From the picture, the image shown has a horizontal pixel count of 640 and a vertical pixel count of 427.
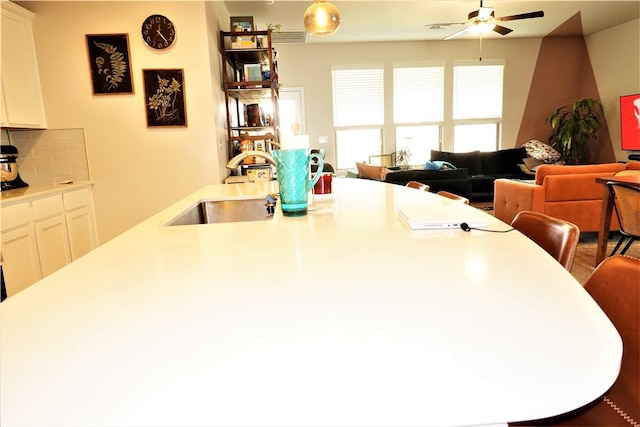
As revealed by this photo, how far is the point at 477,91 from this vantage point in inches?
291

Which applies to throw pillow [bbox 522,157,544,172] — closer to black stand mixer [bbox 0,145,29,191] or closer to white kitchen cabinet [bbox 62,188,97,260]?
white kitchen cabinet [bbox 62,188,97,260]

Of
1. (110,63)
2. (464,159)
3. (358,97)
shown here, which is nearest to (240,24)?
(110,63)

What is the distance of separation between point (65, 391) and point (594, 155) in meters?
8.78

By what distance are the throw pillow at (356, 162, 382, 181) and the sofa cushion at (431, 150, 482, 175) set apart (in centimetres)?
247

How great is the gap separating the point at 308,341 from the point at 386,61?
24.1 feet

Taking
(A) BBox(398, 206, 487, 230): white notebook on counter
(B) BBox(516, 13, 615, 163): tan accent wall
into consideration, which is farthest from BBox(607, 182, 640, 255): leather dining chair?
(B) BBox(516, 13, 615, 163): tan accent wall

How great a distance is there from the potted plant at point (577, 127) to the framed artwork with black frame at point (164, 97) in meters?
6.41

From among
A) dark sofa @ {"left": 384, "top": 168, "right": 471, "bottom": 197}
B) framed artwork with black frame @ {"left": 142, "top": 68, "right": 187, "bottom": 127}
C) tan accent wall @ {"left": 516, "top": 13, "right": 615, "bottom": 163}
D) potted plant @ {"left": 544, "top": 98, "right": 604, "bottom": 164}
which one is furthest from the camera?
tan accent wall @ {"left": 516, "top": 13, "right": 615, "bottom": 163}

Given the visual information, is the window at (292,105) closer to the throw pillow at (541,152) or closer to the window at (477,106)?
the window at (477,106)

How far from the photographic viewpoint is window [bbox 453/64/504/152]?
24.0 feet

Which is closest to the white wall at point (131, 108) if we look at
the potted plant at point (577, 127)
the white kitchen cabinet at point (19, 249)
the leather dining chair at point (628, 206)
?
the white kitchen cabinet at point (19, 249)

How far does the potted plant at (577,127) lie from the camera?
6800 mm

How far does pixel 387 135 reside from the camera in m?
7.43

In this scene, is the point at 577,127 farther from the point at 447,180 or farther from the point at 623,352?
the point at 623,352
